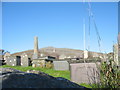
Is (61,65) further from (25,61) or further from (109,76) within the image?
(109,76)

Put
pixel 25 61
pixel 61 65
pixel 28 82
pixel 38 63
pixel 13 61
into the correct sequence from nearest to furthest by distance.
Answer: pixel 28 82 < pixel 61 65 < pixel 38 63 < pixel 25 61 < pixel 13 61

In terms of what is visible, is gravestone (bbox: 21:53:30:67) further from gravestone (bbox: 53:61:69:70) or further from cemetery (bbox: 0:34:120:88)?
gravestone (bbox: 53:61:69:70)

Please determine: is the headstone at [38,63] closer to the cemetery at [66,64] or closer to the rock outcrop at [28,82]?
the cemetery at [66,64]

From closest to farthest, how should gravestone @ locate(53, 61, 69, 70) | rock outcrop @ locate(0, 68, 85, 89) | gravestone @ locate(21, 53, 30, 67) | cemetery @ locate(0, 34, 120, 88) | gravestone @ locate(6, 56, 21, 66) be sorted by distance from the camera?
rock outcrop @ locate(0, 68, 85, 89)
cemetery @ locate(0, 34, 120, 88)
gravestone @ locate(53, 61, 69, 70)
gravestone @ locate(21, 53, 30, 67)
gravestone @ locate(6, 56, 21, 66)

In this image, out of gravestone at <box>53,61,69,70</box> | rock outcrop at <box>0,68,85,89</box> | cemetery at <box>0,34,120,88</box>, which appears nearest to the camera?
rock outcrop at <box>0,68,85,89</box>

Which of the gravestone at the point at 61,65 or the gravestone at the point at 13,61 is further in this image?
the gravestone at the point at 13,61

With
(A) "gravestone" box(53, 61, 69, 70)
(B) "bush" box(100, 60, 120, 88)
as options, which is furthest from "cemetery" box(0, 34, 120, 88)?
(B) "bush" box(100, 60, 120, 88)

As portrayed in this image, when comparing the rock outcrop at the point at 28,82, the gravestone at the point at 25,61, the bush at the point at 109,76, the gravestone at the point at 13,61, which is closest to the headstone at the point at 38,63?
the gravestone at the point at 25,61

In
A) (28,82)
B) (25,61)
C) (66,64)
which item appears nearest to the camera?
(28,82)

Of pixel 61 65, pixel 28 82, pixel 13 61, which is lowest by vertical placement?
pixel 61 65

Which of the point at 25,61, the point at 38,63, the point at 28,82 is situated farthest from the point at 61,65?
the point at 28,82

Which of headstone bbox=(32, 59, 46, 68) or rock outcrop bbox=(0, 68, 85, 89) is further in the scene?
headstone bbox=(32, 59, 46, 68)

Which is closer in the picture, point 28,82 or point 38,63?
point 28,82

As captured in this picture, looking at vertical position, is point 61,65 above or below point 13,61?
below
